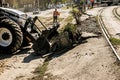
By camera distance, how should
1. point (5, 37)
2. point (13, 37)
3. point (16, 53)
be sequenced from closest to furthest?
point (13, 37)
point (5, 37)
point (16, 53)

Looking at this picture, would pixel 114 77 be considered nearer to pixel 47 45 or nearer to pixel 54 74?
pixel 54 74

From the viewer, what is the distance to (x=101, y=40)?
43.7 feet

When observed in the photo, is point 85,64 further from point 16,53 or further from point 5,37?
point 5,37

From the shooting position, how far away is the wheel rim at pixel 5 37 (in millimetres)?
12609

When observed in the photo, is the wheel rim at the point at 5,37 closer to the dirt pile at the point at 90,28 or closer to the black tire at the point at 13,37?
the black tire at the point at 13,37

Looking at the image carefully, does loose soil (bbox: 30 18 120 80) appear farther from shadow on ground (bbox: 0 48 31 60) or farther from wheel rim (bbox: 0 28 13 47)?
wheel rim (bbox: 0 28 13 47)

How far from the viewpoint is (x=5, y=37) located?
501 inches

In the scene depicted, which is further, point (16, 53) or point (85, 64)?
point (16, 53)

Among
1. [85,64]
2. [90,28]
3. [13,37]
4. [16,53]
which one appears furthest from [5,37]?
[90,28]

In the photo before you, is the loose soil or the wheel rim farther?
the wheel rim

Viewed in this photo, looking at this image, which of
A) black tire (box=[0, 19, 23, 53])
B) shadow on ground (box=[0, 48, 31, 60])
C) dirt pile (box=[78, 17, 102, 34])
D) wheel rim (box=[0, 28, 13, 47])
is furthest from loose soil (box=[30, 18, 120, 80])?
dirt pile (box=[78, 17, 102, 34])

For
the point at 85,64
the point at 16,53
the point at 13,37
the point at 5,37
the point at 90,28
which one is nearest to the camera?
the point at 85,64

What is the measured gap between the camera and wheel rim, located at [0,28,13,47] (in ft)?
41.4

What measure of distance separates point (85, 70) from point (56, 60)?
7.92 feet
